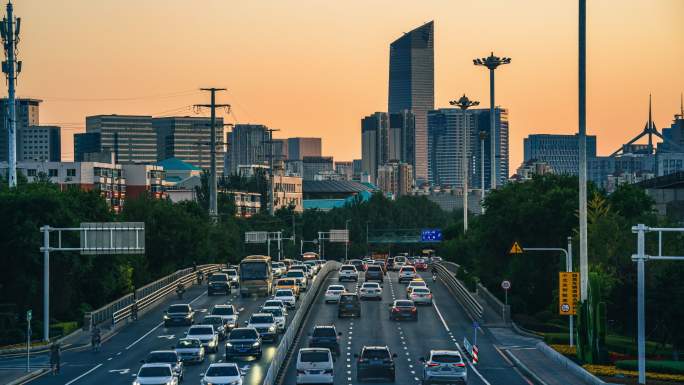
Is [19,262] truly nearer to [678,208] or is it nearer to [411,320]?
[411,320]

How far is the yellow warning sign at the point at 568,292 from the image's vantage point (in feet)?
222

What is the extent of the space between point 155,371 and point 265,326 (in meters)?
20.6

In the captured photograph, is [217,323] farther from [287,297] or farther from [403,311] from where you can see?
[287,297]

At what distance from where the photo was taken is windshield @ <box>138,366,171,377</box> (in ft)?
168

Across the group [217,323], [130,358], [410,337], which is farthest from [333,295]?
[130,358]

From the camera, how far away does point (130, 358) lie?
220 ft

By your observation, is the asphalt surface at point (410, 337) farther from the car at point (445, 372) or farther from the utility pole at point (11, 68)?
the utility pole at point (11, 68)

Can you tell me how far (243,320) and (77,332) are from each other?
38.5 ft

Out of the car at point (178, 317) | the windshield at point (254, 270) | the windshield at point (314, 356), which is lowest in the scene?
the car at point (178, 317)

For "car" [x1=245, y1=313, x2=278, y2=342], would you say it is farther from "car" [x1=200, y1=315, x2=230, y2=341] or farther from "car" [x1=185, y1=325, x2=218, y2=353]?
"car" [x1=185, y1=325, x2=218, y2=353]

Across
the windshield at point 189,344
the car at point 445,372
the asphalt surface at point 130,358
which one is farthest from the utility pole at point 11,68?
the car at point 445,372

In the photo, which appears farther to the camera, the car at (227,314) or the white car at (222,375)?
the car at (227,314)

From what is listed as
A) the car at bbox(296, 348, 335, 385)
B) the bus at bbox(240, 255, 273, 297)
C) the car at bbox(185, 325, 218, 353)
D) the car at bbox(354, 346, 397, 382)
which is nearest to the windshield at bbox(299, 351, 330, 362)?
the car at bbox(296, 348, 335, 385)

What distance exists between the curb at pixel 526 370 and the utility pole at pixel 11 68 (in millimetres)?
39585
